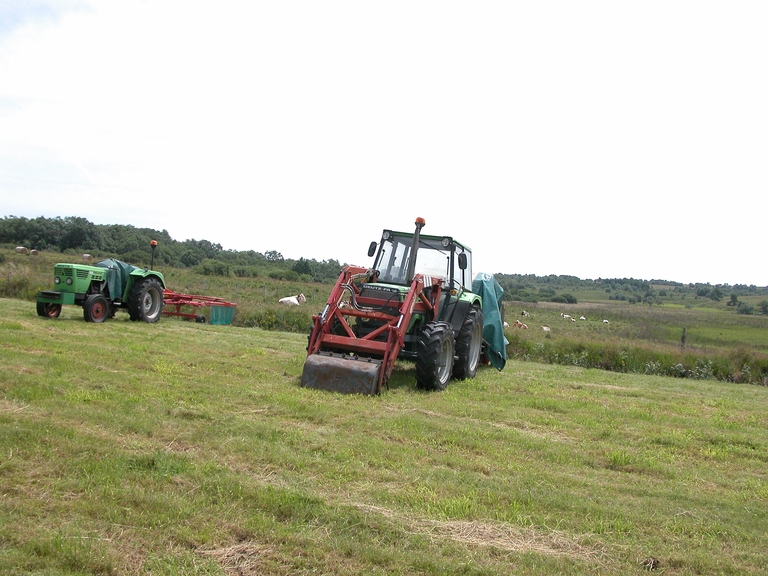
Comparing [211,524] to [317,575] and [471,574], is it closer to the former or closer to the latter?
[317,575]

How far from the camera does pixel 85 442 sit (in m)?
4.81

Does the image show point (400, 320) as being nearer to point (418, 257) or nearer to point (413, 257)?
point (413, 257)

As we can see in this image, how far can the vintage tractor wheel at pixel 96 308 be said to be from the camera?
13281 mm

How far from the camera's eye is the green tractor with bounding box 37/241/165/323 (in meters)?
13.4

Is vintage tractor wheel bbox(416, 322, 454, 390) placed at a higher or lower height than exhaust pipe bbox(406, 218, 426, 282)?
lower

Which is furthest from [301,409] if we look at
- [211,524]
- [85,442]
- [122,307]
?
[122,307]

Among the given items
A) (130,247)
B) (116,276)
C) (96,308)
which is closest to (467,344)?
(96,308)

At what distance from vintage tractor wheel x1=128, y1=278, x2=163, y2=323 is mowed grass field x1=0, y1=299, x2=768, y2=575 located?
5991mm

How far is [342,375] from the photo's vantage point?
7.63 m

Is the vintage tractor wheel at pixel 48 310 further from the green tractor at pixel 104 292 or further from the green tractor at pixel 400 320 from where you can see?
the green tractor at pixel 400 320

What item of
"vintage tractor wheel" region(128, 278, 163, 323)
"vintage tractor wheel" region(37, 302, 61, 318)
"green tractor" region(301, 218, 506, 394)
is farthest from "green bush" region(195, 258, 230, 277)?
"green tractor" region(301, 218, 506, 394)

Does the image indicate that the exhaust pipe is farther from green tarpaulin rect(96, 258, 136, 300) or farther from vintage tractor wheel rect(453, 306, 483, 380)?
green tarpaulin rect(96, 258, 136, 300)

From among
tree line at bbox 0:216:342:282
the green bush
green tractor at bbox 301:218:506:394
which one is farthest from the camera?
tree line at bbox 0:216:342:282

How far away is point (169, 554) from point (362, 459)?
195 centimetres
